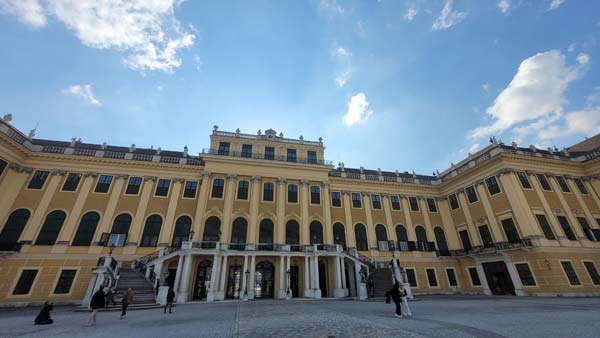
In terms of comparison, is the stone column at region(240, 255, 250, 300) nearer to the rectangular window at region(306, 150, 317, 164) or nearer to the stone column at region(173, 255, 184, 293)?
the stone column at region(173, 255, 184, 293)

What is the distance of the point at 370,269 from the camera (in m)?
25.6

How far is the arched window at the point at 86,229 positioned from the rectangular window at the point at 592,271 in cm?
4478

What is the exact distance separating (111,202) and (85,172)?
14.2ft

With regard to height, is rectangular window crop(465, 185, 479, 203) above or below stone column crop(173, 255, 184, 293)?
above

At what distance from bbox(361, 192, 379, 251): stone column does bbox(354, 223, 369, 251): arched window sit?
0.44m

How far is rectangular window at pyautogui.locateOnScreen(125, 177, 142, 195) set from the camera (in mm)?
26297

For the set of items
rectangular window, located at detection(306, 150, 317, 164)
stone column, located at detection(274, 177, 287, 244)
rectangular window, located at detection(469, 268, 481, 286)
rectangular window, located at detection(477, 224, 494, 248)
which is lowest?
rectangular window, located at detection(469, 268, 481, 286)

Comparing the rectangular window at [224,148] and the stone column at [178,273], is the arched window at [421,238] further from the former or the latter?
the stone column at [178,273]

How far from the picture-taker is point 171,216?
25.8 meters

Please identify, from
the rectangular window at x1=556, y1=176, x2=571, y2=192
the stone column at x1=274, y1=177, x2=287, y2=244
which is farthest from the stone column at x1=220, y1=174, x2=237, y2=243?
the rectangular window at x1=556, y1=176, x2=571, y2=192

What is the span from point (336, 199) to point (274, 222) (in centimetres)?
829

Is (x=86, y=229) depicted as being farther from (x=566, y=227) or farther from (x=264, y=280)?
(x=566, y=227)

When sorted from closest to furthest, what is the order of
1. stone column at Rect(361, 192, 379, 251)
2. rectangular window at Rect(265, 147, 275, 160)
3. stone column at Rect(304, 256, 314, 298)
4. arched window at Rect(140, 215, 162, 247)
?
1. stone column at Rect(304, 256, 314, 298)
2. arched window at Rect(140, 215, 162, 247)
3. stone column at Rect(361, 192, 379, 251)
4. rectangular window at Rect(265, 147, 275, 160)

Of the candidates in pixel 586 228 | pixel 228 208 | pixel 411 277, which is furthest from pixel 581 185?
pixel 228 208
